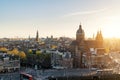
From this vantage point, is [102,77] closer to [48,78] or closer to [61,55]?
[48,78]

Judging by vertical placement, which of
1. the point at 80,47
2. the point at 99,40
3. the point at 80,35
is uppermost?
the point at 80,35

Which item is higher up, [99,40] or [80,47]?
[99,40]

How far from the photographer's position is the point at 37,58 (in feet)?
217

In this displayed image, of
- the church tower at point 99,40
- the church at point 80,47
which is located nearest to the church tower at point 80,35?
the church at point 80,47

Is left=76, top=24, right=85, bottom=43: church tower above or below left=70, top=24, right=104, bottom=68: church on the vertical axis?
above

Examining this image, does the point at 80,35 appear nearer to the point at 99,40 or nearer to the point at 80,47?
the point at 80,47

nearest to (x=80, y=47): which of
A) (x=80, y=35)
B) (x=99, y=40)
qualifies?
(x=80, y=35)

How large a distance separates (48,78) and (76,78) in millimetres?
4298

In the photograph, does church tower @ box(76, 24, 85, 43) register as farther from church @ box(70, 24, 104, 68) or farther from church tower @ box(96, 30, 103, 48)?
church tower @ box(96, 30, 103, 48)

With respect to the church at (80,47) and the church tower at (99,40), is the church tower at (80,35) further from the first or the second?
the church tower at (99,40)

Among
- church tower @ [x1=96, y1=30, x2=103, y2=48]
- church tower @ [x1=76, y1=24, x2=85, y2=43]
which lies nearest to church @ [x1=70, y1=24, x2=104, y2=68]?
church tower @ [x1=76, y1=24, x2=85, y2=43]

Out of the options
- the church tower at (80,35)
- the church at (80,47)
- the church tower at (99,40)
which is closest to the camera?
the church at (80,47)

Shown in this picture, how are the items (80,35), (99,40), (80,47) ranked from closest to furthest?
1. (80,47)
2. (80,35)
3. (99,40)

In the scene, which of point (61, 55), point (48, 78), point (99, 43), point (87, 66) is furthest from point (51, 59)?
point (48, 78)
